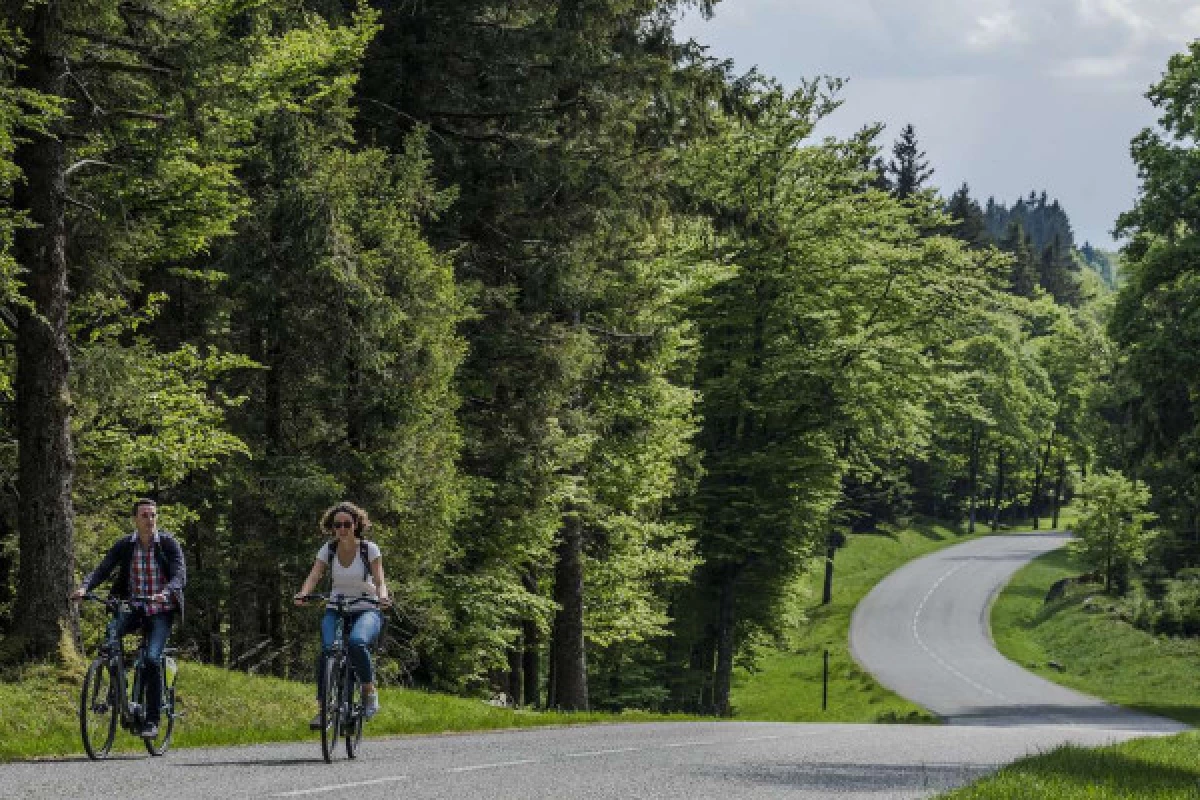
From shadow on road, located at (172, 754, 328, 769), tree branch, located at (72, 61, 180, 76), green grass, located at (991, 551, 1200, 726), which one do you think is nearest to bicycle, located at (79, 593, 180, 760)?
shadow on road, located at (172, 754, 328, 769)

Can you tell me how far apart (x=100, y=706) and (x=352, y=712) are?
2.03 metres

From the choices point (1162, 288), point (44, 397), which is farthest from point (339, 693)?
point (1162, 288)

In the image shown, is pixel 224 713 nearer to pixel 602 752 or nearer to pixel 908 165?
pixel 602 752

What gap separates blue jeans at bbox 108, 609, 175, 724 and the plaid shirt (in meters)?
0.11

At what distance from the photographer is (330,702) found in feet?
38.5

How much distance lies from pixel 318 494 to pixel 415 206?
15.5ft

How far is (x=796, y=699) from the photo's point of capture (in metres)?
51.3

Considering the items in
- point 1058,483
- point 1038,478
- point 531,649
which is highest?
point 1038,478

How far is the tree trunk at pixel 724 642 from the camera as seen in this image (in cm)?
3775

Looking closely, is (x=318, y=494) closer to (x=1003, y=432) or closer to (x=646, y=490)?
(x=646, y=490)

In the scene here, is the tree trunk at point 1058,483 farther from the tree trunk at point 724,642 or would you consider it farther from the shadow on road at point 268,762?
the shadow on road at point 268,762

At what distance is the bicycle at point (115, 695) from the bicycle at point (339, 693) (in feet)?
5.23

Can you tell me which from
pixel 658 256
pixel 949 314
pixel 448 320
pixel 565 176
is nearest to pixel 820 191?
pixel 949 314

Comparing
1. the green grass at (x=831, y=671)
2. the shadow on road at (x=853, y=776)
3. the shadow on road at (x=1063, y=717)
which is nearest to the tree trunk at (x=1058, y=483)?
the green grass at (x=831, y=671)
